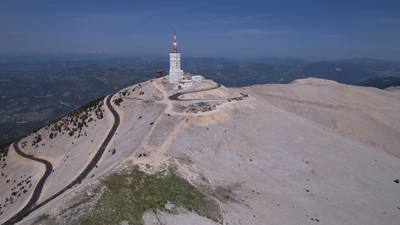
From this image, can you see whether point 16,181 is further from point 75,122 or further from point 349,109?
point 349,109

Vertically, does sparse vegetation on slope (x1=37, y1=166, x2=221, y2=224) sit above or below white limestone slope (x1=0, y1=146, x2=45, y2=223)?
above

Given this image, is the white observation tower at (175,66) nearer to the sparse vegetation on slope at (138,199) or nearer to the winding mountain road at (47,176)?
the winding mountain road at (47,176)

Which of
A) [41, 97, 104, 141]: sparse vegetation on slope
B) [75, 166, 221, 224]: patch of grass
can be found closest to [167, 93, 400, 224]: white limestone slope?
[75, 166, 221, 224]: patch of grass

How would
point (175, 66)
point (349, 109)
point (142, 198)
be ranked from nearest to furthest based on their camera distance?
1. point (142, 198)
2. point (175, 66)
3. point (349, 109)

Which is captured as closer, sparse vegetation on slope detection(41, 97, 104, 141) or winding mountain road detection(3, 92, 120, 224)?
winding mountain road detection(3, 92, 120, 224)

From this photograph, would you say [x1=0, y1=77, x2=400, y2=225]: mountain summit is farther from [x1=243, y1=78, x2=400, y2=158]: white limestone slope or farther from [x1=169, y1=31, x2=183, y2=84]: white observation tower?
[x1=169, y1=31, x2=183, y2=84]: white observation tower

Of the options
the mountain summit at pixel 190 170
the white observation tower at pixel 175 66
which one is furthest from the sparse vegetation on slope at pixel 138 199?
the white observation tower at pixel 175 66

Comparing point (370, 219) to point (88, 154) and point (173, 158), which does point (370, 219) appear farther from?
point (88, 154)

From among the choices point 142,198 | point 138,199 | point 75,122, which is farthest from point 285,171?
point 75,122
